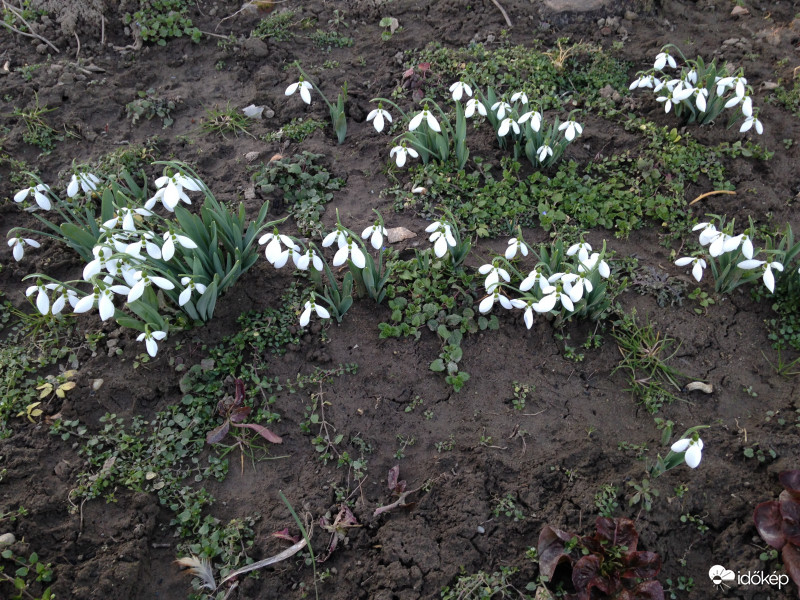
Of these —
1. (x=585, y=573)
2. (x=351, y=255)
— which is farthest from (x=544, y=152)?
(x=585, y=573)

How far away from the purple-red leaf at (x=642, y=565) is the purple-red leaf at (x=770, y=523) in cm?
39

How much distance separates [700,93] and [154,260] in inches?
118

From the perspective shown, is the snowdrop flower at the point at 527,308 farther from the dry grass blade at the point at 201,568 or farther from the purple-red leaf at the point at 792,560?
the dry grass blade at the point at 201,568

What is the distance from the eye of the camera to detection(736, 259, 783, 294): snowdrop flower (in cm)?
256

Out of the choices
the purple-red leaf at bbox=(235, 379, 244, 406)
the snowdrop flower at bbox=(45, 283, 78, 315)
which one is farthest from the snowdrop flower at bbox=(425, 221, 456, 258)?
the snowdrop flower at bbox=(45, 283, 78, 315)

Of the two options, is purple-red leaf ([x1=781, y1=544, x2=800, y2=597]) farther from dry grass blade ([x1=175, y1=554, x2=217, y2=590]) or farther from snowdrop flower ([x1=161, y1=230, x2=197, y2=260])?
snowdrop flower ([x1=161, y1=230, x2=197, y2=260])

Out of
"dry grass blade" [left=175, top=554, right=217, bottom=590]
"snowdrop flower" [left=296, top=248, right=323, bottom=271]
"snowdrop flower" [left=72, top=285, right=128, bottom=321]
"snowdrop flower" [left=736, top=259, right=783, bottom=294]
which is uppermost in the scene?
"snowdrop flower" [left=72, top=285, right=128, bottom=321]

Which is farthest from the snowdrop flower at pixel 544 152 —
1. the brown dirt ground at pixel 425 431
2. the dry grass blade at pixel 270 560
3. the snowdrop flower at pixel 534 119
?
the dry grass blade at pixel 270 560

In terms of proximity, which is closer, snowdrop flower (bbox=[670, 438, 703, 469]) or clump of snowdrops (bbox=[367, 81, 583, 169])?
snowdrop flower (bbox=[670, 438, 703, 469])

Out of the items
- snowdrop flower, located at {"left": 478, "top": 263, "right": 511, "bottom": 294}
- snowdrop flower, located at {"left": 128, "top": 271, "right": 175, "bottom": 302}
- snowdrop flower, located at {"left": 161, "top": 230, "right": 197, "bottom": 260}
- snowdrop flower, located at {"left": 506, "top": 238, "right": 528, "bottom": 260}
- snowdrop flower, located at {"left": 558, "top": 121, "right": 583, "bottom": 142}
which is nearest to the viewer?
snowdrop flower, located at {"left": 128, "top": 271, "right": 175, "bottom": 302}

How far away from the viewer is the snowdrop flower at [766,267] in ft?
8.39

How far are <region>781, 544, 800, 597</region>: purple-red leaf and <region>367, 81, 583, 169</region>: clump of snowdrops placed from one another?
7.07 ft

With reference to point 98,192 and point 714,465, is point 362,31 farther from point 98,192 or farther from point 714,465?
point 714,465

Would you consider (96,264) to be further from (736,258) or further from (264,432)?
(736,258)
